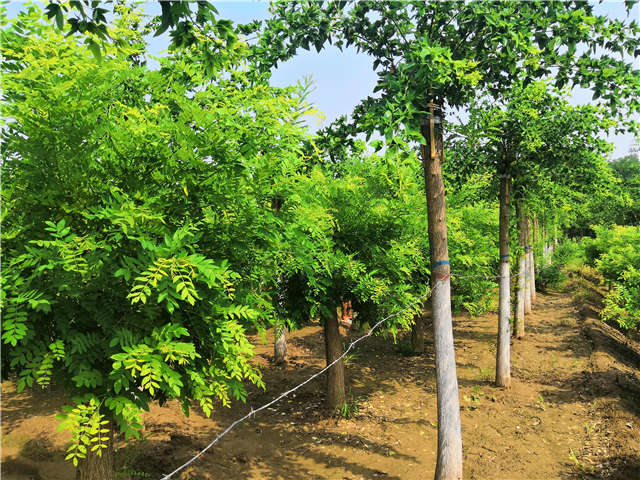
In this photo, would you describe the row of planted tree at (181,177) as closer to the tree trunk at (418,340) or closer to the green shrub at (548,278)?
the tree trunk at (418,340)

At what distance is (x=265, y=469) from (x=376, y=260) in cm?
409

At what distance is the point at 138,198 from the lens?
3629mm

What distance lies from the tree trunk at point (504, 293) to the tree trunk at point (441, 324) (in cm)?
483

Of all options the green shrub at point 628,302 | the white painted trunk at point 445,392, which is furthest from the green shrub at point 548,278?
the white painted trunk at point 445,392

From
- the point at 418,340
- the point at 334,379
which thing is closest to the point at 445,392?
the point at 334,379

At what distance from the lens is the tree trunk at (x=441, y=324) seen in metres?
5.19

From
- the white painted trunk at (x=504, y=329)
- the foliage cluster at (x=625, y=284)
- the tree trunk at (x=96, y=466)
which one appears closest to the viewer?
the tree trunk at (x=96, y=466)

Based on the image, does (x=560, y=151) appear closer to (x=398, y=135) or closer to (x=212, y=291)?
(x=398, y=135)

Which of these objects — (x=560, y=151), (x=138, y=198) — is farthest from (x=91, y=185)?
(x=560, y=151)

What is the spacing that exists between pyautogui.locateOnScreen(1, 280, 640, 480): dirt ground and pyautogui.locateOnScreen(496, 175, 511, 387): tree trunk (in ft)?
1.47

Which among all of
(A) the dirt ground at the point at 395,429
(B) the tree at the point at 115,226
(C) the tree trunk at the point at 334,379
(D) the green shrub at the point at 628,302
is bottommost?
(A) the dirt ground at the point at 395,429

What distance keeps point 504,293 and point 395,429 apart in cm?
412

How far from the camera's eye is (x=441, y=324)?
5.40m

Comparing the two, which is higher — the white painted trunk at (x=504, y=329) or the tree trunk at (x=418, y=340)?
the white painted trunk at (x=504, y=329)
